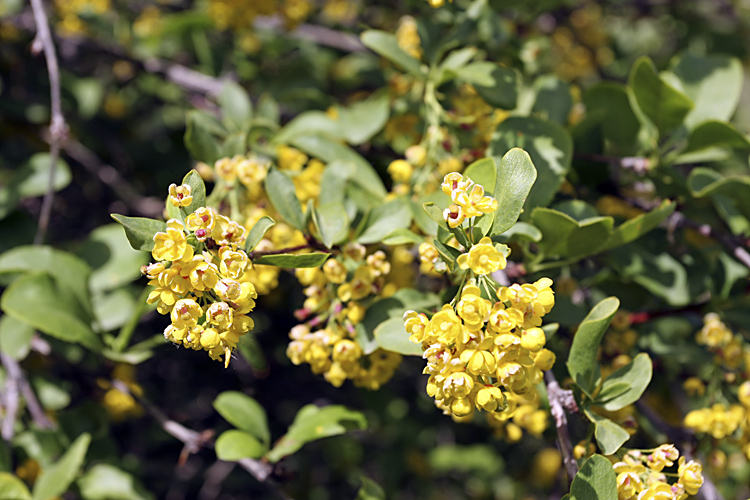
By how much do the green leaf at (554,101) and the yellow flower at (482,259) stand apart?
1.03 meters

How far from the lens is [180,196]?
44.5 inches

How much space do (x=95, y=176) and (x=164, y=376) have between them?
118cm

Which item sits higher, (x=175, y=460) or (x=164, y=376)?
(x=164, y=376)

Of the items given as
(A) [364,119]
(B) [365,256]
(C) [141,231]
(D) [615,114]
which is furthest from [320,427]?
(D) [615,114]

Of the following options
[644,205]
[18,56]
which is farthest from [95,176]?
[644,205]

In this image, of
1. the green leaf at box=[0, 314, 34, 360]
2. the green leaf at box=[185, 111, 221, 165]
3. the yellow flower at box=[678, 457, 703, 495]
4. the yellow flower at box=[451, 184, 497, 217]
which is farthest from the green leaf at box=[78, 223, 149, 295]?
the yellow flower at box=[678, 457, 703, 495]

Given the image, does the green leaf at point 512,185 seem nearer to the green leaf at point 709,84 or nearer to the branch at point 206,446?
the branch at point 206,446

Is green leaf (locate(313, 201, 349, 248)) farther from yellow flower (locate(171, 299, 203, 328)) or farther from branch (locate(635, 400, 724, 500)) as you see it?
branch (locate(635, 400, 724, 500))

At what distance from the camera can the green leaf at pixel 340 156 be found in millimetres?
1798

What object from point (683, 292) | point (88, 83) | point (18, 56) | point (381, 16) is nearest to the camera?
point (683, 292)

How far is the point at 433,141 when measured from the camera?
5.60ft

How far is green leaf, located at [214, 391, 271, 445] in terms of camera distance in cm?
172

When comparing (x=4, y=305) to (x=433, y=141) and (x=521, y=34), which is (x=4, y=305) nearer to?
(x=433, y=141)

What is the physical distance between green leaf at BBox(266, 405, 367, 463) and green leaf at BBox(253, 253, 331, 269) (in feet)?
2.03
